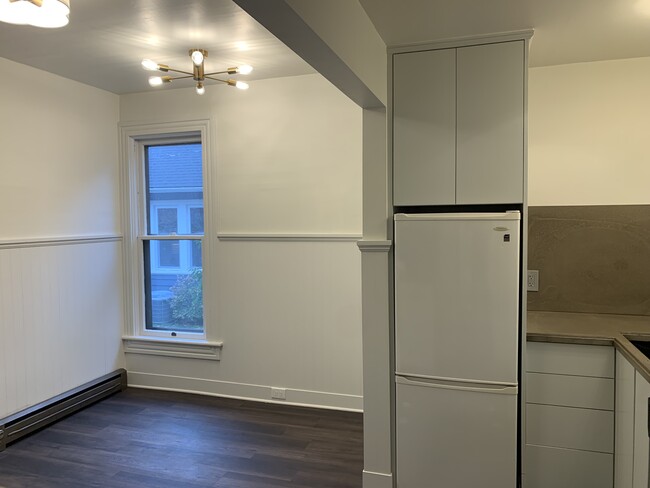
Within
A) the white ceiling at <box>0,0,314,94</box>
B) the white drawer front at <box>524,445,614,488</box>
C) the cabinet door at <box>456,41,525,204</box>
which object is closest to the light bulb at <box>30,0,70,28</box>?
the white ceiling at <box>0,0,314,94</box>

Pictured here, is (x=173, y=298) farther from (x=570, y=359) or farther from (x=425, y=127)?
(x=570, y=359)

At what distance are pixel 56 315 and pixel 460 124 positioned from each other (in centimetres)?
316

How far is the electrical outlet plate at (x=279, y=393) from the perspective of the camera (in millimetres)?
3763

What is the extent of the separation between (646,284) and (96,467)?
342 cm

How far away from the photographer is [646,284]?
2.79m

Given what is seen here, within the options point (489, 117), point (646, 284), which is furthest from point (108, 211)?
point (646, 284)

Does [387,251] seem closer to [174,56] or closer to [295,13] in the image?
[295,13]

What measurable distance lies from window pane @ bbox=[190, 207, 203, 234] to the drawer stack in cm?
271

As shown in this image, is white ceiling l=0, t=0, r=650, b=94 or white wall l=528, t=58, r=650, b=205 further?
white wall l=528, t=58, r=650, b=205

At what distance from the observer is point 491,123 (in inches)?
93.0

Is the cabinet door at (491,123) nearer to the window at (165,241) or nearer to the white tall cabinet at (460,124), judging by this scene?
the white tall cabinet at (460,124)

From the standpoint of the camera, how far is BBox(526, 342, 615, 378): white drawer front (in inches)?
90.3

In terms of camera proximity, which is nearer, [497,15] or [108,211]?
[497,15]

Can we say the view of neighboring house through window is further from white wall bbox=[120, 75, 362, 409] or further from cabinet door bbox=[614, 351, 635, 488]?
cabinet door bbox=[614, 351, 635, 488]
